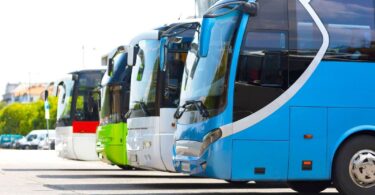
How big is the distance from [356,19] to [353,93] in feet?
3.78

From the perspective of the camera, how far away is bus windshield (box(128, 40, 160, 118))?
16344mm

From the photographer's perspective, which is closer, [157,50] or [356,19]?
[356,19]

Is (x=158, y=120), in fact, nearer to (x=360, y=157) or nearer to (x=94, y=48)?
(x=360, y=157)

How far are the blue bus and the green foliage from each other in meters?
109

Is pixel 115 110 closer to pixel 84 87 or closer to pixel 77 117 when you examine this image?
pixel 77 117

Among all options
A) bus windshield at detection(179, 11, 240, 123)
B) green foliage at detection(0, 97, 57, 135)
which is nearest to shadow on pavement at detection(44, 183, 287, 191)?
bus windshield at detection(179, 11, 240, 123)

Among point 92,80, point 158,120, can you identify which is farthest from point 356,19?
point 92,80

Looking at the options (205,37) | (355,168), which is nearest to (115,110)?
(205,37)

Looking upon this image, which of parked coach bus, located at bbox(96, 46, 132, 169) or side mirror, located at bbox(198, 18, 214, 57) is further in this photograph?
parked coach bus, located at bbox(96, 46, 132, 169)

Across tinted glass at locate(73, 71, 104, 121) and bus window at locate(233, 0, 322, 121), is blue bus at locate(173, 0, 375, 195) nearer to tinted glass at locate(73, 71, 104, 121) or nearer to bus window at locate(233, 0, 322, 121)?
bus window at locate(233, 0, 322, 121)

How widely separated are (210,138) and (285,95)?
130cm

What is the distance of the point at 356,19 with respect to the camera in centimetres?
1291

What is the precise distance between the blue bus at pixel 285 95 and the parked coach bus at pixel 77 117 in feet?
41.3

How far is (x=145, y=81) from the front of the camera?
16734 millimetres
